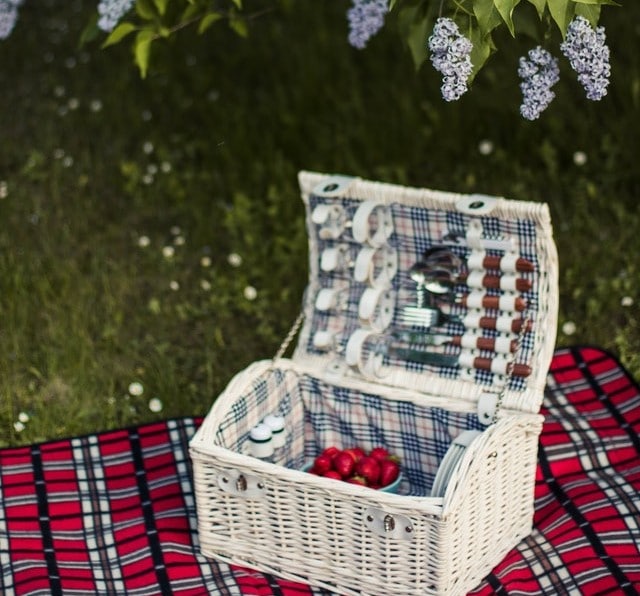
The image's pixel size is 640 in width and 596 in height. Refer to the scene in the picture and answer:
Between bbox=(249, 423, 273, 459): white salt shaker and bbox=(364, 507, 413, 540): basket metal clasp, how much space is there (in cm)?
45

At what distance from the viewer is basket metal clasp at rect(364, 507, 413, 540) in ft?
9.86

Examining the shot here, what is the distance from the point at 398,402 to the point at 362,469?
261 millimetres

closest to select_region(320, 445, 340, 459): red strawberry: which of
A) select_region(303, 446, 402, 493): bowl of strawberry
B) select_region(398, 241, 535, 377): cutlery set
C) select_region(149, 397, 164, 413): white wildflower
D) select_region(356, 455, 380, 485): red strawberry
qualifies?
select_region(303, 446, 402, 493): bowl of strawberry

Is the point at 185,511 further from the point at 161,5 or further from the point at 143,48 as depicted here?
the point at 161,5

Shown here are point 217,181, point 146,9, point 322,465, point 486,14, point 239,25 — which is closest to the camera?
point 486,14

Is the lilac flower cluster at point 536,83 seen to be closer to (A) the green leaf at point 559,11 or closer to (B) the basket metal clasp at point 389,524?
(A) the green leaf at point 559,11

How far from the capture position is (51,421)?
13.2 ft

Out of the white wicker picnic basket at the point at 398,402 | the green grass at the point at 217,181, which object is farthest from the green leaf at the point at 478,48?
the green grass at the point at 217,181

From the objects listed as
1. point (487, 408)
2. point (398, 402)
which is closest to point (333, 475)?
point (398, 402)

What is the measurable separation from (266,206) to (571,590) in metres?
2.46

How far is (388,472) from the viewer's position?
11.3 feet

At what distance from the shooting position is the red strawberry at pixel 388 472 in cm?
345

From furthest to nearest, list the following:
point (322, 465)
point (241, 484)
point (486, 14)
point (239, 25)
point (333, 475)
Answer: point (239, 25) < point (322, 465) < point (333, 475) < point (241, 484) < point (486, 14)

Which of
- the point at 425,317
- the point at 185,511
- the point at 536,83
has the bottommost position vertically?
the point at 185,511
